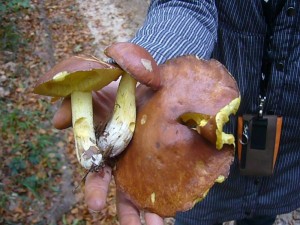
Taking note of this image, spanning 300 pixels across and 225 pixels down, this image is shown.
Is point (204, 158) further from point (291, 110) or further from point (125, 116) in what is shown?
point (291, 110)

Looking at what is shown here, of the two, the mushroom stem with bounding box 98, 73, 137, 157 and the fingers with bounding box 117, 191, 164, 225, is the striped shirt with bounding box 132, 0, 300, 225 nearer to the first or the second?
the mushroom stem with bounding box 98, 73, 137, 157

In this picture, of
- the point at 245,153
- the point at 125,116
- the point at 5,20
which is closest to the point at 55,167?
the point at 245,153

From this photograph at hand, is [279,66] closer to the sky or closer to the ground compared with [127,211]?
closer to the sky

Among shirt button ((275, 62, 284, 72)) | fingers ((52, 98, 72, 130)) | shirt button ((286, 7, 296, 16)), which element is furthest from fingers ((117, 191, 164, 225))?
shirt button ((286, 7, 296, 16))

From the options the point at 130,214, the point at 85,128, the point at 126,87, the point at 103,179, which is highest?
the point at 126,87

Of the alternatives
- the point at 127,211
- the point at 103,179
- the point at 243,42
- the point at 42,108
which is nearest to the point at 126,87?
the point at 103,179

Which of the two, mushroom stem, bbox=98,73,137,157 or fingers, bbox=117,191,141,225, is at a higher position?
mushroom stem, bbox=98,73,137,157

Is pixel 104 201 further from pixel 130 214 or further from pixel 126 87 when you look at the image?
pixel 126 87
